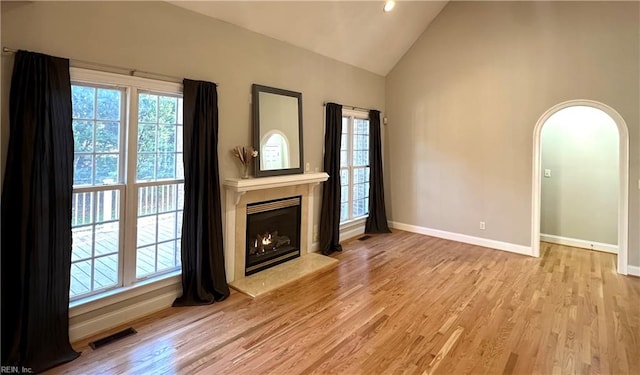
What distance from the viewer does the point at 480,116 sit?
5.32 metres

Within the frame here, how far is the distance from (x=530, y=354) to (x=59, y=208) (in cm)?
360

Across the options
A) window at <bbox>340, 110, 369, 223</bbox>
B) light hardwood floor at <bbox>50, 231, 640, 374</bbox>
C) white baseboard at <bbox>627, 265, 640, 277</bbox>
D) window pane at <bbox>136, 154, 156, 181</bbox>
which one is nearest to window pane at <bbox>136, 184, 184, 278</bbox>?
window pane at <bbox>136, 154, 156, 181</bbox>

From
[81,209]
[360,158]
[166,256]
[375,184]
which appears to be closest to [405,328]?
[166,256]

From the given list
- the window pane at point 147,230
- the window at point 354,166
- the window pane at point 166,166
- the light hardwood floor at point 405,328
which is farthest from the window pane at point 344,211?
the window pane at point 147,230

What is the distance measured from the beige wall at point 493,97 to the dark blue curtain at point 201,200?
3783 mm

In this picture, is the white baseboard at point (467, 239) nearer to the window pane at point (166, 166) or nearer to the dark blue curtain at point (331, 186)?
the dark blue curtain at point (331, 186)

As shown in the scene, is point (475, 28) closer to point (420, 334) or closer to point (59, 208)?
point (420, 334)

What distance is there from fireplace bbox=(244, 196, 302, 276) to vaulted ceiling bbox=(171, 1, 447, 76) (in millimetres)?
2045

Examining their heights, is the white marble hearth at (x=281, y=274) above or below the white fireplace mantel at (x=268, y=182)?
below

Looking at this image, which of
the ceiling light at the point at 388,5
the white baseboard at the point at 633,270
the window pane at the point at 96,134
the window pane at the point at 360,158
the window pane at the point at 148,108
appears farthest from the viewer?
the window pane at the point at 360,158

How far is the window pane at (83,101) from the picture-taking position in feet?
8.70

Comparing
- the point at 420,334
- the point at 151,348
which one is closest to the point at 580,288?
the point at 420,334

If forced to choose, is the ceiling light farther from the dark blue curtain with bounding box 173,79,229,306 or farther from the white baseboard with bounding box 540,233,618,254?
the white baseboard with bounding box 540,233,618,254

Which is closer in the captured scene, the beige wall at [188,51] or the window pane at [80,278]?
the beige wall at [188,51]
